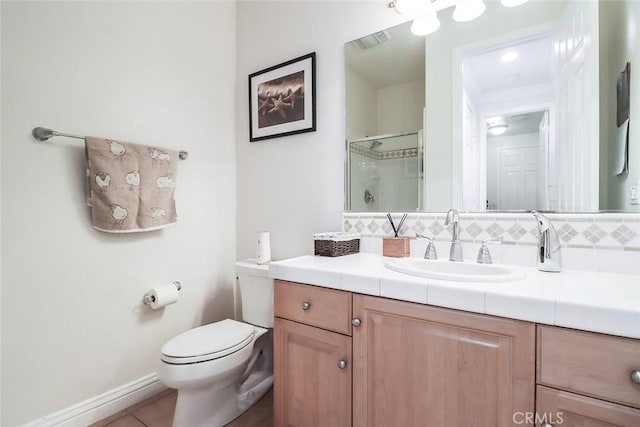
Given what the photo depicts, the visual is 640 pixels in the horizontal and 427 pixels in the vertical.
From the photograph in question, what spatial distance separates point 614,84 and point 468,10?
66cm

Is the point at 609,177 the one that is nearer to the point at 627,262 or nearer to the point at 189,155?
the point at 627,262

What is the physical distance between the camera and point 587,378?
677 mm

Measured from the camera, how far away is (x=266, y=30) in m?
2.00

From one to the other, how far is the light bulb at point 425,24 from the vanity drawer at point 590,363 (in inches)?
53.9

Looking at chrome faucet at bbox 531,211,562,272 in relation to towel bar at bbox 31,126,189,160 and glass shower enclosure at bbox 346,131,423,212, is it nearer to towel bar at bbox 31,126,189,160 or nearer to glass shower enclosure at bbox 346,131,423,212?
glass shower enclosure at bbox 346,131,423,212

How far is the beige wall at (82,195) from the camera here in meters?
1.24

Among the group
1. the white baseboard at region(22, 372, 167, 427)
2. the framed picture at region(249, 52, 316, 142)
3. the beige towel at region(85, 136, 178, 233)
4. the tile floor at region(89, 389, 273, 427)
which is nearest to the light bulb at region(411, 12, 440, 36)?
the framed picture at region(249, 52, 316, 142)

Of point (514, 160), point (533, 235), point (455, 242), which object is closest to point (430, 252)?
point (455, 242)

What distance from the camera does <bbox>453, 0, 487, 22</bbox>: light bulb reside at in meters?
1.30

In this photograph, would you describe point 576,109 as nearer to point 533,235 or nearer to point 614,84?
point 614,84

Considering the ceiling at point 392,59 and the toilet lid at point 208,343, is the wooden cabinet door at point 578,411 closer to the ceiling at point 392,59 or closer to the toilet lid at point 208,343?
the toilet lid at point 208,343

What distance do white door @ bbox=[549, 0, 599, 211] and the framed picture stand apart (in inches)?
45.8

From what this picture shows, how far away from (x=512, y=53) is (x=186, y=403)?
210 cm

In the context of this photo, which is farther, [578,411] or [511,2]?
[511,2]
